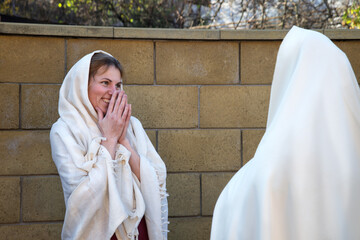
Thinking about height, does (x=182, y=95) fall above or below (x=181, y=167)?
above

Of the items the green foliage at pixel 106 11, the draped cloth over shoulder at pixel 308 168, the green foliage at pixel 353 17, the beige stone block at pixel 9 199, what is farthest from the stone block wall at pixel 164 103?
the draped cloth over shoulder at pixel 308 168

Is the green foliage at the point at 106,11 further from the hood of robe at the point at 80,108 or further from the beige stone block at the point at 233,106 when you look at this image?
the hood of robe at the point at 80,108

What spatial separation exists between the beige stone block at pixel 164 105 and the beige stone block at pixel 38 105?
1.89ft

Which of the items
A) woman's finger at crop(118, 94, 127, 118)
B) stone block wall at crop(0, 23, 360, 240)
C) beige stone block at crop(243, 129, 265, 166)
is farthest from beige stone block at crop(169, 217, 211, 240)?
woman's finger at crop(118, 94, 127, 118)

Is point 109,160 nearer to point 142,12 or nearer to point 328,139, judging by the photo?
point 328,139

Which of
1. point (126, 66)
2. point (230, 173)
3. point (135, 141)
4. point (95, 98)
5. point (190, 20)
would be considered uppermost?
point (190, 20)

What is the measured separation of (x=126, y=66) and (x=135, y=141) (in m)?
1.05

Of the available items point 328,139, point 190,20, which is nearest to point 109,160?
point 328,139

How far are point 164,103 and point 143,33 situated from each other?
576 millimetres

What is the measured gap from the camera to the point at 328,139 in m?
1.68

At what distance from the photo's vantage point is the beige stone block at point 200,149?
4.38m

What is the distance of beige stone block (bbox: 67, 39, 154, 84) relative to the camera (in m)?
4.28

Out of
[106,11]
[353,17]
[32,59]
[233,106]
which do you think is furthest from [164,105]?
[106,11]

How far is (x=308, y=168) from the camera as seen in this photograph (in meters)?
1.65
